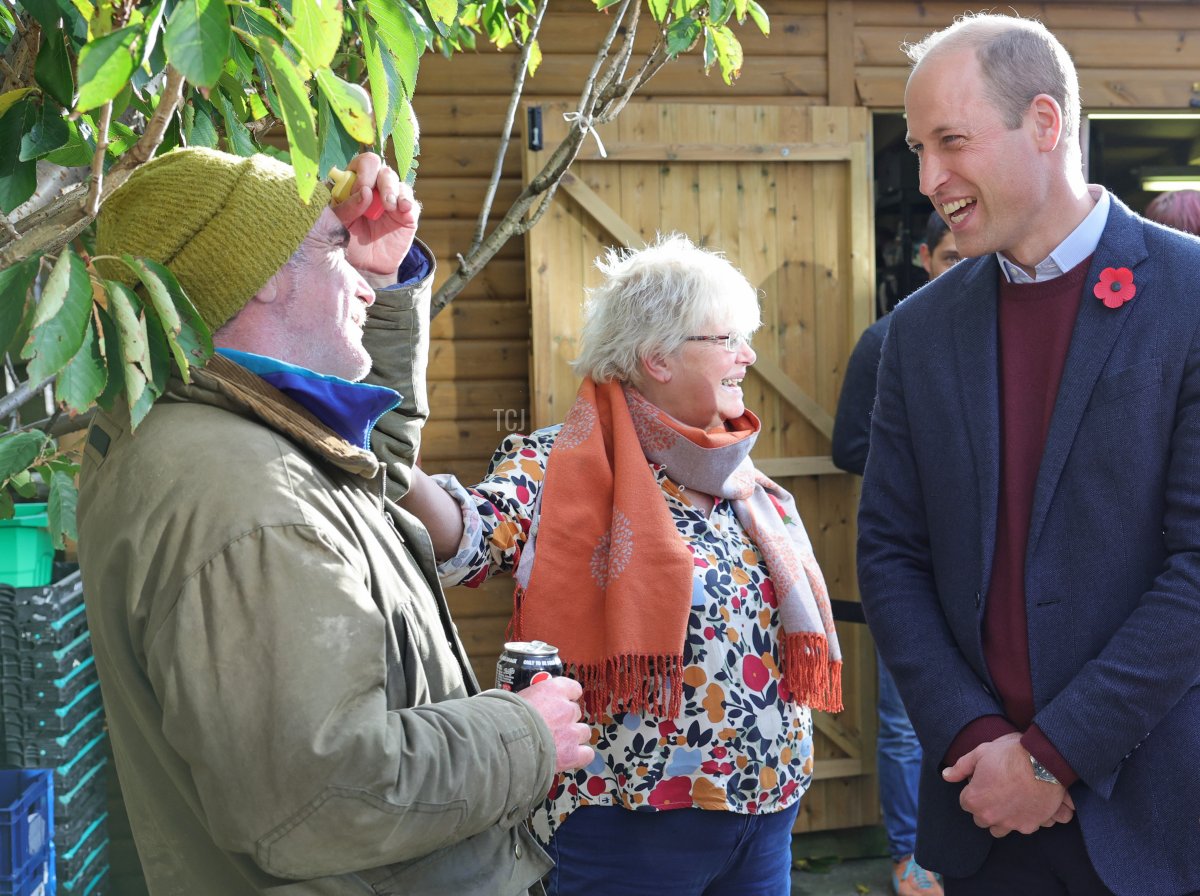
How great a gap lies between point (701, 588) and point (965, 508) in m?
0.66

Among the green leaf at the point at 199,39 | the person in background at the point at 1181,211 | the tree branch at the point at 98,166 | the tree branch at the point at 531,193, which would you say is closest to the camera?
the green leaf at the point at 199,39

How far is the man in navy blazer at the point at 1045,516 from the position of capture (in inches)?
66.7

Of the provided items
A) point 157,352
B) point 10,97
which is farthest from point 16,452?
point 157,352

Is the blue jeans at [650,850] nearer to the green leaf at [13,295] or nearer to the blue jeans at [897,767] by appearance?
the green leaf at [13,295]

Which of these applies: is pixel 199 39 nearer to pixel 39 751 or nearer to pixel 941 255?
pixel 39 751

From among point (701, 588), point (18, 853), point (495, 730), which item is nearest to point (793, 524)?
point (701, 588)

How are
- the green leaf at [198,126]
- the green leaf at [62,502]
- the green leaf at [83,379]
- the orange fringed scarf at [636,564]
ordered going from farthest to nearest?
the orange fringed scarf at [636,564]
the green leaf at [62,502]
the green leaf at [198,126]
the green leaf at [83,379]

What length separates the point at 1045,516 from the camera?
1.78m

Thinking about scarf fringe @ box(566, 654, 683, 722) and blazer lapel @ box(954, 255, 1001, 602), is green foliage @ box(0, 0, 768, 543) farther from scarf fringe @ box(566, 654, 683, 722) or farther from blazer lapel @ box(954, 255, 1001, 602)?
scarf fringe @ box(566, 654, 683, 722)

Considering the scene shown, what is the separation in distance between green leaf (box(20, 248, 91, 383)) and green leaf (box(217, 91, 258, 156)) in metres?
0.76

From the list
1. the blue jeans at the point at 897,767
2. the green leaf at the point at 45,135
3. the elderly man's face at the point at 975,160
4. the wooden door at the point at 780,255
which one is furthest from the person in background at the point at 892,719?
the green leaf at the point at 45,135

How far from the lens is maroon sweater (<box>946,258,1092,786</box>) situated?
1.81 meters

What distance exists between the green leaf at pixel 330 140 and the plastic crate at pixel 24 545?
91.7 inches

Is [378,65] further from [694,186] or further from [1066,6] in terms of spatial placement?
[1066,6]
